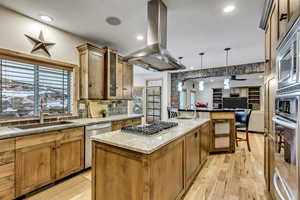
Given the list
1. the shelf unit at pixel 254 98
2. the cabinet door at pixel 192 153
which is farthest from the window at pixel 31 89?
the shelf unit at pixel 254 98

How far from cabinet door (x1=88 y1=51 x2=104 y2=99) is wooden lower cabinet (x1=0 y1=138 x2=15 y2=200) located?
4.98ft

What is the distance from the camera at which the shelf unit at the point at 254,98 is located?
675 cm

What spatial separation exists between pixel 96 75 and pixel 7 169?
2056 millimetres

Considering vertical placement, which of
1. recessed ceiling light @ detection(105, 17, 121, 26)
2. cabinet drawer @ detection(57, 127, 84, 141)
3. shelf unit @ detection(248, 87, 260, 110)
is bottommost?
cabinet drawer @ detection(57, 127, 84, 141)

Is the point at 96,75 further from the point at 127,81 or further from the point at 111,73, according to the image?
the point at 127,81

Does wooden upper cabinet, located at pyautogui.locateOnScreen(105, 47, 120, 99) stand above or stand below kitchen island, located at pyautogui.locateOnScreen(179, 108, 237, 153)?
above

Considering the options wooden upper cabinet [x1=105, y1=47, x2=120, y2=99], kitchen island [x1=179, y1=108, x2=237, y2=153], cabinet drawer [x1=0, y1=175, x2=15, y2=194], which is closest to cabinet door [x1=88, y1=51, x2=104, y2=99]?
wooden upper cabinet [x1=105, y1=47, x2=120, y2=99]

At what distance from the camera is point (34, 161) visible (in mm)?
1928

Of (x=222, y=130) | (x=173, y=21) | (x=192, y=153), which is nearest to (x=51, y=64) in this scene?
(x=173, y=21)

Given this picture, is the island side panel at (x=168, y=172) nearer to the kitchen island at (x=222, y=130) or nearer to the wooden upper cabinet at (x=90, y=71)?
the kitchen island at (x=222, y=130)

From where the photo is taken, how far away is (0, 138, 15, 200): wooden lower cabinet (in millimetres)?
1659

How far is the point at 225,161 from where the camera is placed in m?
3.11

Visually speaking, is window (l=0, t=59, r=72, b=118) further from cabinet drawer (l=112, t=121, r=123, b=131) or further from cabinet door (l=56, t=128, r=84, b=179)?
cabinet drawer (l=112, t=121, r=123, b=131)

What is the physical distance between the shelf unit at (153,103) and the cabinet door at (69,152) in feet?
14.0
